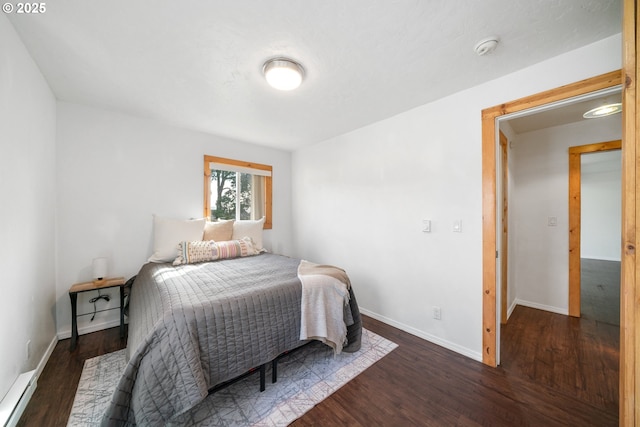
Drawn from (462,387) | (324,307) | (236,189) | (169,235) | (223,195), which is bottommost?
(462,387)

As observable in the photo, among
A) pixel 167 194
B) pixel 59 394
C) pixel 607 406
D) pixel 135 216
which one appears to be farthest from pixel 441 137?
pixel 59 394

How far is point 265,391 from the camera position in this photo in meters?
1.69

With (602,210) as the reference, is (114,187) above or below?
above

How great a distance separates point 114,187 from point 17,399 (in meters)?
1.99

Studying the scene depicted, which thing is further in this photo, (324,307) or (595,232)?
(595,232)

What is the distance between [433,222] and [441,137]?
86 centimetres

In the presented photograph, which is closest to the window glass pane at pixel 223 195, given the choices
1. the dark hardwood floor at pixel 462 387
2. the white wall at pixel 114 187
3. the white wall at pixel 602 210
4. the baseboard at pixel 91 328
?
the white wall at pixel 114 187

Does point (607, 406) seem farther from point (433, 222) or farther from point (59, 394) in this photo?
point (59, 394)

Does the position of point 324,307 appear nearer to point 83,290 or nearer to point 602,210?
point 83,290

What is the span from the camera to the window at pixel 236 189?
3404 millimetres

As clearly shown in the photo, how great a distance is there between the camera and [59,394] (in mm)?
1640

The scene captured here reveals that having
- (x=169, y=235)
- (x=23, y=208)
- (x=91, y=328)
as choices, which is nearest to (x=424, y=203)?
(x=169, y=235)

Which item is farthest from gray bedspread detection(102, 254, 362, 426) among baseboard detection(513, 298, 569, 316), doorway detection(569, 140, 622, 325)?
doorway detection(569, 140, 622, 325)

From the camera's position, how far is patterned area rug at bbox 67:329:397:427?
4.81 feet
